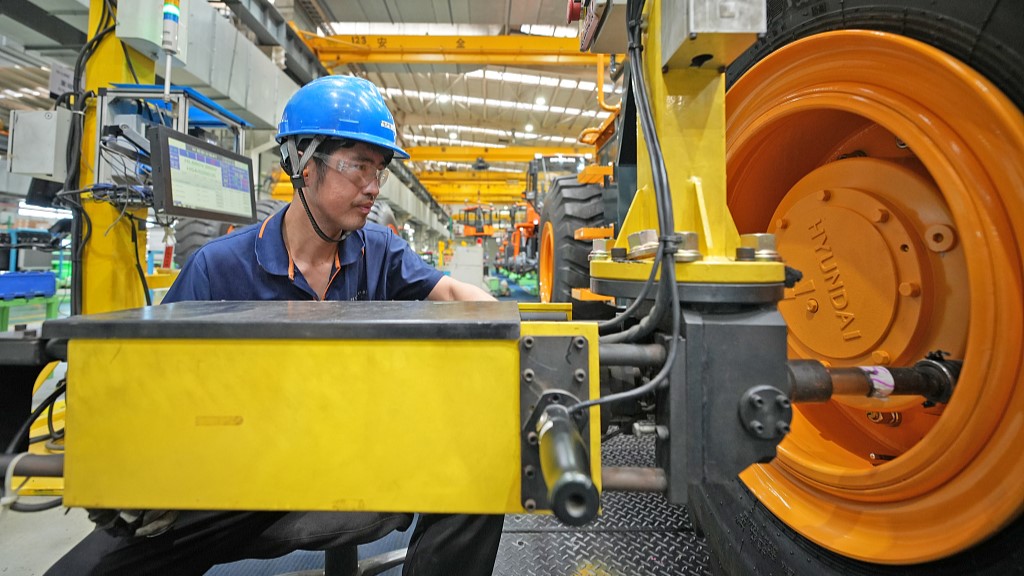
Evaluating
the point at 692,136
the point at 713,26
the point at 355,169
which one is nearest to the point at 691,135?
the point at 692,136

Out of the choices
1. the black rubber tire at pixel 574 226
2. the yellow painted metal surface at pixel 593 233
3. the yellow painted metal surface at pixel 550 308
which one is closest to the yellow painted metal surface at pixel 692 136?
the yellow painted metal surface at pixel 550 308

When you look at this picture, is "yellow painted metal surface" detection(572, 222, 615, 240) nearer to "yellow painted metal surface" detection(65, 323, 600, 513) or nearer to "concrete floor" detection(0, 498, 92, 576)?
"yellow painted metal surface" detection(65, 323, 600, 513)

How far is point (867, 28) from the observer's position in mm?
1027

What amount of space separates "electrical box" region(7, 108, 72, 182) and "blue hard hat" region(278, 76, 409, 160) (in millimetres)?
2323

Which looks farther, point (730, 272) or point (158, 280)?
point (158, 280)

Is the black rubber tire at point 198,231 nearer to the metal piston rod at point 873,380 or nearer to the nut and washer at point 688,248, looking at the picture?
the nut and washer at point 688,248

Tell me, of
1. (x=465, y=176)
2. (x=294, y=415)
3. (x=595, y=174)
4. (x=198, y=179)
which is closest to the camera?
(x=294, y=415)

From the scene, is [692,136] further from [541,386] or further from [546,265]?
[546,265]

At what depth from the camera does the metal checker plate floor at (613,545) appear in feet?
5.39

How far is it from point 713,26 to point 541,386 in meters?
0.72

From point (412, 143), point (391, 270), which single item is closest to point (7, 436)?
point (391, 270)

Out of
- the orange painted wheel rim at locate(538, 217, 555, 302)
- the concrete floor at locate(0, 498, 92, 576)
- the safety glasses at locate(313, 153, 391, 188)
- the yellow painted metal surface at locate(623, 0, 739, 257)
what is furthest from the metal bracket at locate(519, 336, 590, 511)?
the orange painted wheel rim at locate(538, 217, 555, 302)

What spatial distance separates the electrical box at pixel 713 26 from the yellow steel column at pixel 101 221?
3528 millimetres

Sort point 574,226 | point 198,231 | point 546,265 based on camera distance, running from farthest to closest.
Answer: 1. point 546,265
2. point 198,231
3. point 574,226
